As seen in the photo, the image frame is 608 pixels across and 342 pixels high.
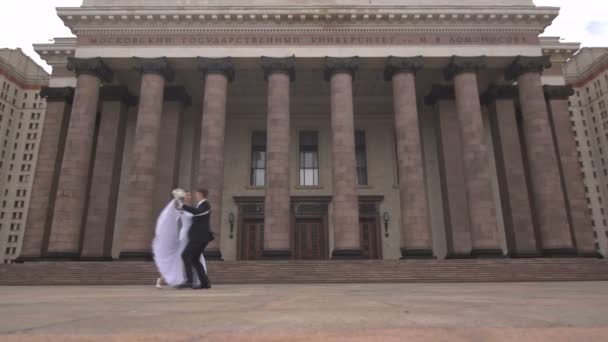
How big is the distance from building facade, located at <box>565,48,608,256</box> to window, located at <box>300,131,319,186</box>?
50.2 m

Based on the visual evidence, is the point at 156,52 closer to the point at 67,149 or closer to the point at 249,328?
the point at 67,149

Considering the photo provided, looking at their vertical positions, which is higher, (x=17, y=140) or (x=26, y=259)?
(x=17, y=140)

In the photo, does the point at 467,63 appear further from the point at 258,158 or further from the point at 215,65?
the point at 258,158

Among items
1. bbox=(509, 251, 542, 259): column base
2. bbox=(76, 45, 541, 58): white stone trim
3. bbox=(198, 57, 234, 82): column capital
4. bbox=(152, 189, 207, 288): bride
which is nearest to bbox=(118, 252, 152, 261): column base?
bbox=(198, 57, 234, 82): column capital

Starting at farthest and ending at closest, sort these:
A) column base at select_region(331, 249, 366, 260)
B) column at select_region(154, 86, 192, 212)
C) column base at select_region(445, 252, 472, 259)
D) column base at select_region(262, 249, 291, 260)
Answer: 1. column at select_region(154, 86, 192, 212)
2. column base at select_region(445, 252, 472, 259)
3. column base at select_region(262, 249, 291, 260)
4. column base at select_region(331, 249, 366, 260)

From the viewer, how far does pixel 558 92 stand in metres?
25.2

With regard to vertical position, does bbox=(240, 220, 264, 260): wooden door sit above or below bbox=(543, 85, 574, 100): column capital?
below

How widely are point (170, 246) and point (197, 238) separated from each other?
2.81ft

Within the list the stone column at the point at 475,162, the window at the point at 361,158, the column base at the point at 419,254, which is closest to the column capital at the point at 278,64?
the stone column at the point at 475,162

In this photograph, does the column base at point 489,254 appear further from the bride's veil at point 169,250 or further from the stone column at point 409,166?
the bride's veil at point 169,250

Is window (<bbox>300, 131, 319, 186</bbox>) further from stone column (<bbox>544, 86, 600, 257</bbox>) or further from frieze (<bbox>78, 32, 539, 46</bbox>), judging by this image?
stone column (<bbox>544, 86, 600, 257</bbox>)

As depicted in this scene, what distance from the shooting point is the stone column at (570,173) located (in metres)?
22.5

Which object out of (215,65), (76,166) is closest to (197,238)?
(76,166)

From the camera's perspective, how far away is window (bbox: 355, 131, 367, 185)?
29.0 meters
